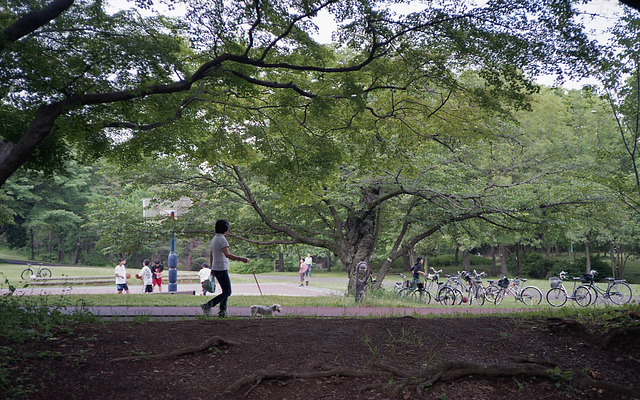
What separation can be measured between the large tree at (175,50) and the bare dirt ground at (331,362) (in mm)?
3160

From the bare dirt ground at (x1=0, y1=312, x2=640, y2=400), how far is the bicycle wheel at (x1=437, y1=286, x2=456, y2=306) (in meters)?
8.66

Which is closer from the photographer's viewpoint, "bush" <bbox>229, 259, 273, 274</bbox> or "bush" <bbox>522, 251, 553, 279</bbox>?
"bush" <bbox>522, 251, 553, 279</bbox>

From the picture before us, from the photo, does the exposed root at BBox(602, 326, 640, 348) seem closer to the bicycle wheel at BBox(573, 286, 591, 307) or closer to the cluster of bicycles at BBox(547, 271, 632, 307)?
the cluster of bicycles at BBox(547, 271, 632, 307)

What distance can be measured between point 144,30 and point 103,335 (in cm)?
→ 526

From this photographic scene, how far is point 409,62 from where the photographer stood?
8.09m

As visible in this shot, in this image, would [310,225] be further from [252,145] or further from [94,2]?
[94,2]

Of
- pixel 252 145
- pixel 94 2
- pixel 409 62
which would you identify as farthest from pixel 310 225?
pixel 94 2

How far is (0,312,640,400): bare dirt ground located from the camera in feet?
14.5

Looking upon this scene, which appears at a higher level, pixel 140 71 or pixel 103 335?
pixel 140 71

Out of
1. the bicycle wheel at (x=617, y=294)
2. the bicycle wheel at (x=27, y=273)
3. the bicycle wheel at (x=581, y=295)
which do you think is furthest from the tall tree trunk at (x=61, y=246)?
the bicycle wheel at (x=617, y=294)

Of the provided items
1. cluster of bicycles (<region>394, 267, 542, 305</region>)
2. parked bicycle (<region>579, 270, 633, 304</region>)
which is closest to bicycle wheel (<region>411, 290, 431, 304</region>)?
cluster of bicycles (<region>394, 267, 542, 305</region>)

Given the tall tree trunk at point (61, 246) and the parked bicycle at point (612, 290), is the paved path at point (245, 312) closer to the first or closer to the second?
the parked bicycle at point (612, 290)

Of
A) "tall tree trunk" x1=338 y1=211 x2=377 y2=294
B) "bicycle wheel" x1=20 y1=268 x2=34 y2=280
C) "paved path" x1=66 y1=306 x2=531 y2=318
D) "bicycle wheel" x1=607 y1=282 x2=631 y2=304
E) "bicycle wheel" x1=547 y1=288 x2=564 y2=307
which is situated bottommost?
"bicycle wheel" x1=20 y1=268 x2=34 y2=280

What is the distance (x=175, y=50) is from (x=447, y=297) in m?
12.1
